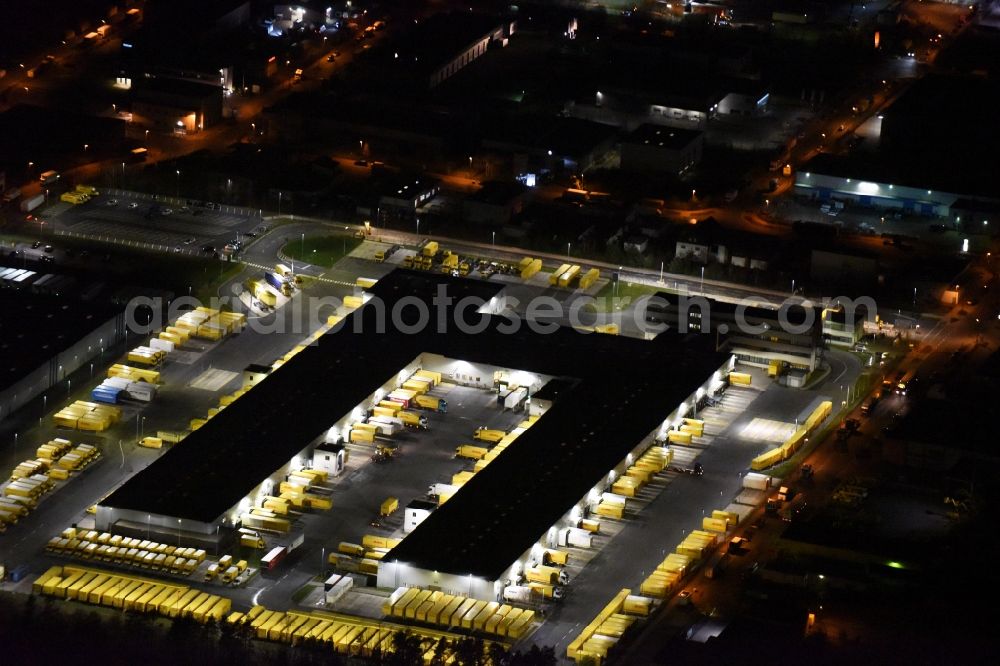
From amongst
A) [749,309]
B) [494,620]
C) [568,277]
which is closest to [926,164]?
[568,277]

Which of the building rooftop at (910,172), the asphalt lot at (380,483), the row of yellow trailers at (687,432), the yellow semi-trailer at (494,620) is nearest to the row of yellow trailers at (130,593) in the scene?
the asphalt lot at (380,483)

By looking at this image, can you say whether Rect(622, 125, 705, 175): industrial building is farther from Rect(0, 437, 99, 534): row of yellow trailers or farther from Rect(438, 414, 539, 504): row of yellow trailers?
Rect(0, 437, 99, 534): row of yellow trailers

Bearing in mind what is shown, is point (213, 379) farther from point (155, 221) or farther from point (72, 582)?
point (155, 221)

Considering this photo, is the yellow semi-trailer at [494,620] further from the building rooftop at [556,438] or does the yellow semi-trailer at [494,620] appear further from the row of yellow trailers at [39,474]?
the row of yellow trailers at [39,474]

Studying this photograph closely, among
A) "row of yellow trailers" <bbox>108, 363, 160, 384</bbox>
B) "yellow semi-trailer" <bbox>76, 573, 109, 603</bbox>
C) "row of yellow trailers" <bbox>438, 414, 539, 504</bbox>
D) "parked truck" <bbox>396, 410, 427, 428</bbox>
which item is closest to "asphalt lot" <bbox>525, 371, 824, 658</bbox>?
"row of yellow trailers" <bbox>438, 414, 539, 504</bbox>

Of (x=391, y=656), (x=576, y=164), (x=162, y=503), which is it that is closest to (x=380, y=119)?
(x=576, y=164)

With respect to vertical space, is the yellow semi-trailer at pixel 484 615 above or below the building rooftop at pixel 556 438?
below
